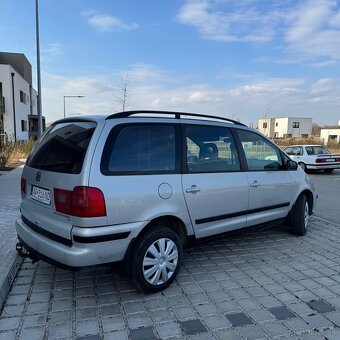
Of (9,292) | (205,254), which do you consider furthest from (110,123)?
(205,254)

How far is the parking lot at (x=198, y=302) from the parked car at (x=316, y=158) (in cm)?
1278

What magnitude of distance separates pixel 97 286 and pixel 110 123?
5.91ft

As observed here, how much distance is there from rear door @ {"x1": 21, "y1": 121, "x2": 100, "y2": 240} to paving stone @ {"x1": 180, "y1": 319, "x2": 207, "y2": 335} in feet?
4.26

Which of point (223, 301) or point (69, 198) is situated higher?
point (69, 198)

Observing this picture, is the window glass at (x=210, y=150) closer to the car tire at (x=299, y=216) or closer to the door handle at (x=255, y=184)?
the door handle at (x=255, y=184)

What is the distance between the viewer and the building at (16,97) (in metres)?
37.4

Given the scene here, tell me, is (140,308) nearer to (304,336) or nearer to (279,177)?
(304,336)

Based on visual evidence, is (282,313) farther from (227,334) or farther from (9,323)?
(9,323)

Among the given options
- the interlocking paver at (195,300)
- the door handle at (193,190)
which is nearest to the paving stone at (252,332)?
the interlocking paver at (195,300)

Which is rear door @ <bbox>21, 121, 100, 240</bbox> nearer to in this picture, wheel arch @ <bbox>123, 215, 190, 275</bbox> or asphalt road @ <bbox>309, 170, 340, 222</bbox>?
wheel arch @ <bbox>123, 215, 190, 275</bbox>

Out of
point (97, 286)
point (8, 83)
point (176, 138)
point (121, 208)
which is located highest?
point (8, 83)

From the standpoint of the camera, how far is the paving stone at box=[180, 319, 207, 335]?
298 cm

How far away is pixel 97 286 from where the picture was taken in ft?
12.6

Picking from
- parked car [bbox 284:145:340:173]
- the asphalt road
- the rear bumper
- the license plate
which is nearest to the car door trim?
the rear bumper
